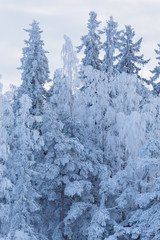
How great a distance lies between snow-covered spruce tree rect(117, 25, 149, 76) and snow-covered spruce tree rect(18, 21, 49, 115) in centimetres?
588

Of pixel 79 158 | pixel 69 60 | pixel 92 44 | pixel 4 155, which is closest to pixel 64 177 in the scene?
pixel 79 158

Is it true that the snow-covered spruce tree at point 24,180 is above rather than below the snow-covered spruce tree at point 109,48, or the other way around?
below

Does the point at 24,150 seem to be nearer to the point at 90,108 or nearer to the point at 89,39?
the point at 90,108

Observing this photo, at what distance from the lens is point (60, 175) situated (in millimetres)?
17344

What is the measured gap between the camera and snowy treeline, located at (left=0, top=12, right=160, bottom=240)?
46.3 feet

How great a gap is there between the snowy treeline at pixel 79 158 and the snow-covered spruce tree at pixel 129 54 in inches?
165

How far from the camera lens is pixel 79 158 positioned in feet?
57.6

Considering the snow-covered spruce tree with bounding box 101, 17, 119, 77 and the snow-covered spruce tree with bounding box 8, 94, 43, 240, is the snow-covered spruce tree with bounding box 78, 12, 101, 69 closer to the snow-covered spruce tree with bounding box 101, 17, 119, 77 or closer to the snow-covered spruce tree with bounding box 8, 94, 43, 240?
the snow-covered spruce tree with bounding box 101, 17, 119, 77

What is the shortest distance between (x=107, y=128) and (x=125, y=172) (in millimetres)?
4810

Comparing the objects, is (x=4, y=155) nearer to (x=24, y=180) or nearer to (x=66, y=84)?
(x=24, y=180)

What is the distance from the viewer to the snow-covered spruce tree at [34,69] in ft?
72.8

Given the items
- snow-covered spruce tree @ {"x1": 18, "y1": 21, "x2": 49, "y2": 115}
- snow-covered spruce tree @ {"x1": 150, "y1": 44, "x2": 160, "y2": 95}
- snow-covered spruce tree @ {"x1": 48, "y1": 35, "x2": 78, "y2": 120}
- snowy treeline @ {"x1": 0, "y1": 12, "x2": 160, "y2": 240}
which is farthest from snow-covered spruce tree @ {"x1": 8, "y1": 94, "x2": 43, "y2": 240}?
snow-covered spruce tree @ {"x1": 150, "y1": 44, "x2": 160, "y2": 95}

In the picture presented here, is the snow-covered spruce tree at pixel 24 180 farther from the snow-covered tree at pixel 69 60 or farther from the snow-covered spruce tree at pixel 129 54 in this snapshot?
the snow-covered spruce tree at pixel 129 54

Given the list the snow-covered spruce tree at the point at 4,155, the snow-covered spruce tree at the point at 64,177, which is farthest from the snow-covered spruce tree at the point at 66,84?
the snow-covered spruce tree at the point at 4,155
